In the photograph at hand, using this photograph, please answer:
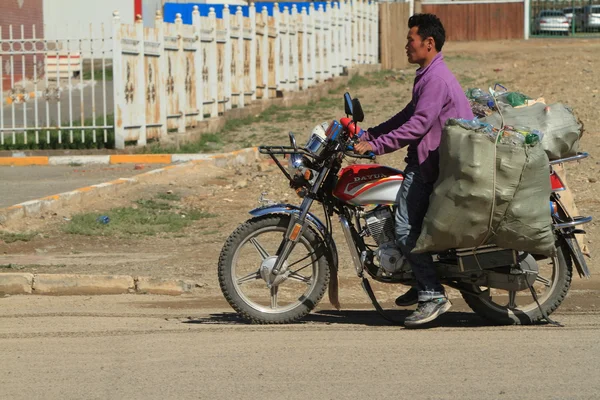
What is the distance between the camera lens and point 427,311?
673cm

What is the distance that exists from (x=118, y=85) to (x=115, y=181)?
152 inches

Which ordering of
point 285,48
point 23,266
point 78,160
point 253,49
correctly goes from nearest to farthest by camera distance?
point 23,266 < point 78,160 < point 253,49 < point 285,48

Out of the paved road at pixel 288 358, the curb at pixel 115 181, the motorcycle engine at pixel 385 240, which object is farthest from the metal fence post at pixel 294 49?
the motorcycle engine at pixel 385 240

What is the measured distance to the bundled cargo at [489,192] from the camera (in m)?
6.36

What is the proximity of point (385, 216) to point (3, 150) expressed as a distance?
12296 millimetres

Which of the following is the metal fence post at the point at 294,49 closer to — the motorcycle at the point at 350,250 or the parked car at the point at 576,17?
the parked car at the point at 576,17

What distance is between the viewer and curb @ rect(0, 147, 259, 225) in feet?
37.7

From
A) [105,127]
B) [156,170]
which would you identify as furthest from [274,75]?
[156,170]

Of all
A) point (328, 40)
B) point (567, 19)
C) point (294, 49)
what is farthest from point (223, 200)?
point (567, 19)

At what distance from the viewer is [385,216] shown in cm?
682

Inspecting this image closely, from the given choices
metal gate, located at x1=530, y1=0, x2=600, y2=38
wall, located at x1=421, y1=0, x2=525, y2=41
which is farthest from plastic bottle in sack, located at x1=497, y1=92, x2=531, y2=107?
metal gate, located at x1=530, y1=0, x2=600, y2=38

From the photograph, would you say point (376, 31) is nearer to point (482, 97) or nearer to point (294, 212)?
point (482, 97)

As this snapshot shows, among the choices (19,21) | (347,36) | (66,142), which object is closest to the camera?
(66,142)

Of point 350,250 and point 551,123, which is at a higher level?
point 551,123
